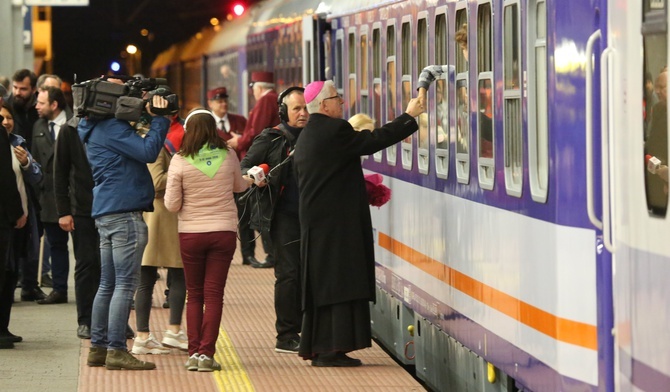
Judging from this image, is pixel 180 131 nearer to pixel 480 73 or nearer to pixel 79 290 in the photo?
pixel 79 290

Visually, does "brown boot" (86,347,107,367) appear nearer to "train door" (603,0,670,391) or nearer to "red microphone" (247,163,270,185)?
"red microphone" (247,163,270,185)

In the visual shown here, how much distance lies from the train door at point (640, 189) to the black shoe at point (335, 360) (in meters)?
4.72

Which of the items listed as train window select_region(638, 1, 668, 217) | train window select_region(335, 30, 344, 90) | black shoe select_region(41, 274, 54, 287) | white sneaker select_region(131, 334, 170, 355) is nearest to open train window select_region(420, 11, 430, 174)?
white sneaker select_region(131, 334, 170, 355)

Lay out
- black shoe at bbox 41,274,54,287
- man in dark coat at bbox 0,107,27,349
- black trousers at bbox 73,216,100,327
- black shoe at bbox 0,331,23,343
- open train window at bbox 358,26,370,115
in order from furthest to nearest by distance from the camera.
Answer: black shoe at bbox 41,274,54,287, open train window at bbox 358,26,370,115, black trousers at bbox 73,216,100,327, black shoe at bbox 0,331,23,343, man in dark coat at bbox 0,107,27,349

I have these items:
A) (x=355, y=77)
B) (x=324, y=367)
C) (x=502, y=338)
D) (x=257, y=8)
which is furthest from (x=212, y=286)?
(x=257, y=8)

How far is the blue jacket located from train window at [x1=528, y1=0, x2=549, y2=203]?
10.4 feet

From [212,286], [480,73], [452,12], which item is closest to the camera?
[480,73]

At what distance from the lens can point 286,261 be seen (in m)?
11.3

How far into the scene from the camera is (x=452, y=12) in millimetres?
9805

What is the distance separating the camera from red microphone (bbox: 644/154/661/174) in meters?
5.39

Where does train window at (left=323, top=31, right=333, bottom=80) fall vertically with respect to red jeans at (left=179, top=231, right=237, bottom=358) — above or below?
above

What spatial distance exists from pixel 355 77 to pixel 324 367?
4.14 meters

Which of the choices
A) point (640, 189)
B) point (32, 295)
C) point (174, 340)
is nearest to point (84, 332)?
point (174, 340)

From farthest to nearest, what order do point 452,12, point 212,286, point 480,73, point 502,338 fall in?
1. point 212,286
2. point 452,12
3. point 480,73
4. point 502,338
